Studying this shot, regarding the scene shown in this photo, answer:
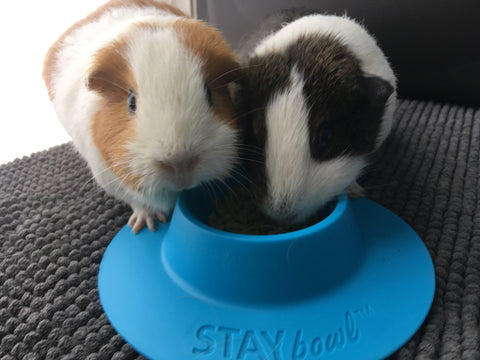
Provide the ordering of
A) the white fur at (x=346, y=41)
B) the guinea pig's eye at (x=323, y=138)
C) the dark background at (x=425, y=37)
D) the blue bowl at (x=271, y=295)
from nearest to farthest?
the blue bowl at (x=271, y=295) → the guinea pig's eye at (x=323, y=138) → the white fur at (x=346, y=41) → the dark background at (x=425, y=37)

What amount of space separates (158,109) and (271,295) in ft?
1.28

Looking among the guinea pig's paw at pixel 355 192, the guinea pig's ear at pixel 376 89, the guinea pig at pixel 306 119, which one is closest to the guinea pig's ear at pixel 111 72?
the guinea pig at pixel 306 119

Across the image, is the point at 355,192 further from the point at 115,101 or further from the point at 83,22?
the point at 83,22

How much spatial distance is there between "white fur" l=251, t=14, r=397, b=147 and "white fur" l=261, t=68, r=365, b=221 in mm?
162

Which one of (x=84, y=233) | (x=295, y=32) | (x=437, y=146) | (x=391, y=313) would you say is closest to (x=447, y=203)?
(x=437, y=146)

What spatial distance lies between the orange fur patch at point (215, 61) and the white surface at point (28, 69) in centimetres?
93

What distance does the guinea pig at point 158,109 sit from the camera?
0.75 m

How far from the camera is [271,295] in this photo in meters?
0.79

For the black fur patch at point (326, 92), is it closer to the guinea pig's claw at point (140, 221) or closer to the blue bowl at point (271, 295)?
the blue bowl at point (271, 295)

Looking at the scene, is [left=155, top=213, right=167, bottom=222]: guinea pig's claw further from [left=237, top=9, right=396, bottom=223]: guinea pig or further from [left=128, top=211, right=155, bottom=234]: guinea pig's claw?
[left=237, top=9, right=396, bottom=223]: guinea pig

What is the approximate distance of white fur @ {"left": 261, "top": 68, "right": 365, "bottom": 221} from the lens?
808 millimetres

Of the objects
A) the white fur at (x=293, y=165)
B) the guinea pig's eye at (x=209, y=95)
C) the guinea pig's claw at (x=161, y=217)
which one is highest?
the guinea pig's eye at (x=209, y=95)

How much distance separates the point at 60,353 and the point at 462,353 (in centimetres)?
71

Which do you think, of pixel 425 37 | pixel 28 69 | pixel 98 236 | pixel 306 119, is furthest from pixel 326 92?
pixel 28 69
